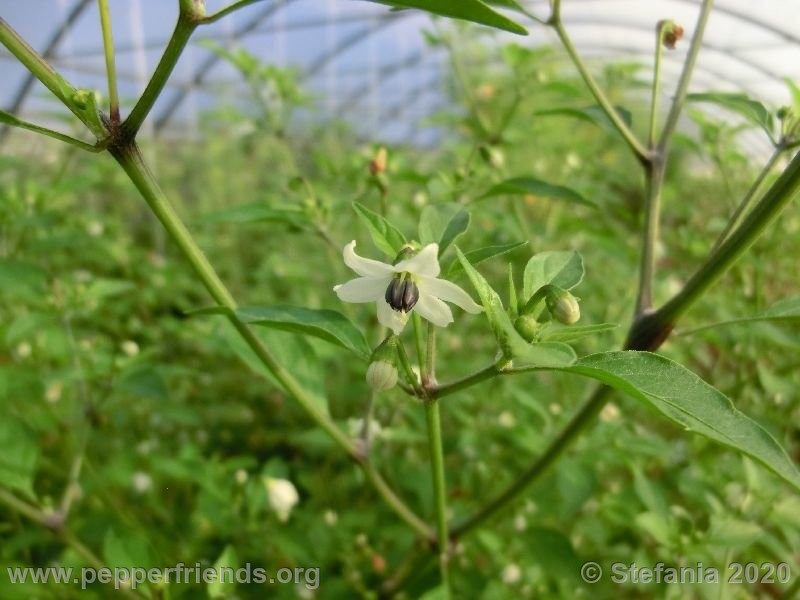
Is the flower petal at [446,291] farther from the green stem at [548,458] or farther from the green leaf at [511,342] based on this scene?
the green stem at [548,458]

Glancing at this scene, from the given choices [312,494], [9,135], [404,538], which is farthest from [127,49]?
[404,538]

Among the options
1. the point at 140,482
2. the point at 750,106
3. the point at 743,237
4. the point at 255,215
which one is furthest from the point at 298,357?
the point at 140,482

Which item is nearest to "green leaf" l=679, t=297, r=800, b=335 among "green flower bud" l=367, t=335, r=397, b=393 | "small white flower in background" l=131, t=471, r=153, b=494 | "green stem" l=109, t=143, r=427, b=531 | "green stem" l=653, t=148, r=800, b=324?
"green stem" l=653, t=148, r=800, b=324

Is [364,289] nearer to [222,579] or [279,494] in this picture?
[222,579]

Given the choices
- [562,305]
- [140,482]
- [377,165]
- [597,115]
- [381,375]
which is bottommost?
[140,482]

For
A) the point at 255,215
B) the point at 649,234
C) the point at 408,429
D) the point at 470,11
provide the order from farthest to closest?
the point at 408,429, the point at 255,215, the point at 649,234, the point at 470,11

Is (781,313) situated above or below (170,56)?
below
